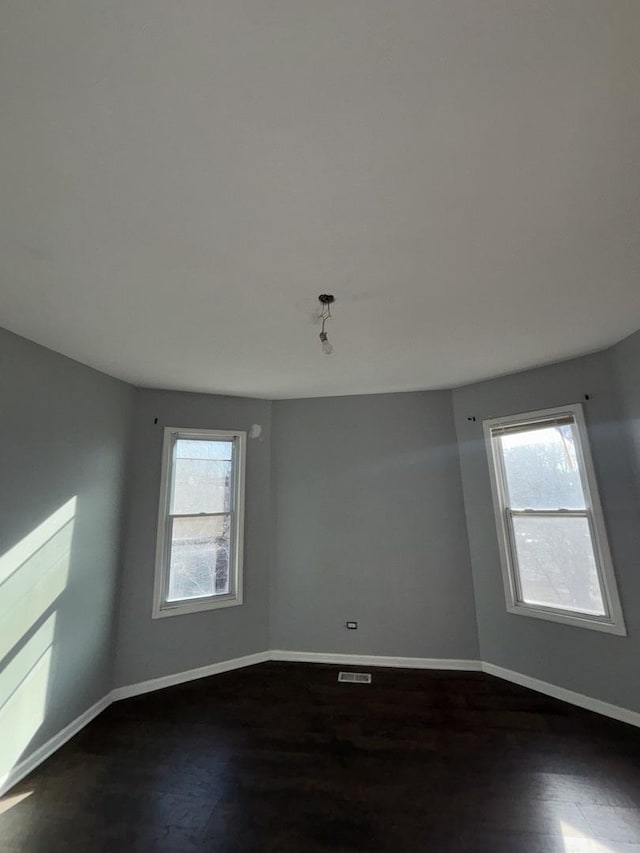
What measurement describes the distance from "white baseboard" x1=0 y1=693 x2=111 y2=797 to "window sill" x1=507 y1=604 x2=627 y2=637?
3531 millimetres

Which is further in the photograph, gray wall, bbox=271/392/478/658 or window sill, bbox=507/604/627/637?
gray wall, bbox=271/392/478/658

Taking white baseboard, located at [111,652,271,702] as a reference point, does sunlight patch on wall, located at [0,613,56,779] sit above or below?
above

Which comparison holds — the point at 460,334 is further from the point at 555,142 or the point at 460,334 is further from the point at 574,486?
the point at 574,486

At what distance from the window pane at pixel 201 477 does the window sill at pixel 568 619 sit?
288 centimetres

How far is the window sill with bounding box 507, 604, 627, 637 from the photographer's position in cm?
277

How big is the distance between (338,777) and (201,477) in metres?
2.58

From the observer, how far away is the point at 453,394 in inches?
155

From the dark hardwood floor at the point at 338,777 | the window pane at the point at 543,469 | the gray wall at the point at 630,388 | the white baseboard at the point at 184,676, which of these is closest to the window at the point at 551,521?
the window pane at the point at 543,469

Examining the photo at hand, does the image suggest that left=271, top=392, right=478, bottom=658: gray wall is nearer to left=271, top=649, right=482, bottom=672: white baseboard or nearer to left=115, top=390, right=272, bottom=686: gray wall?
left=271, top=649, right=482, bottom=672: white baseboard

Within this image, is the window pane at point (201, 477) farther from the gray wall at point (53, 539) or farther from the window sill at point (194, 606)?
the window sill at point (194, 606)

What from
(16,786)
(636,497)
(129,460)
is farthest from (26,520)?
(636,497)

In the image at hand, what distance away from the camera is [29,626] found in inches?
95.0

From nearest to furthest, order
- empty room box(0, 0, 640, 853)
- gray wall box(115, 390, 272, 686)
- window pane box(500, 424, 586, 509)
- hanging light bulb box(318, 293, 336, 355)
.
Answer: empty room box(0, 0, 640, 853)
hanging light bulb box(318, 293, 336, 355)
window pane box(500, 424, 586, 509)
gray wall box(115, 390, 272, 686)

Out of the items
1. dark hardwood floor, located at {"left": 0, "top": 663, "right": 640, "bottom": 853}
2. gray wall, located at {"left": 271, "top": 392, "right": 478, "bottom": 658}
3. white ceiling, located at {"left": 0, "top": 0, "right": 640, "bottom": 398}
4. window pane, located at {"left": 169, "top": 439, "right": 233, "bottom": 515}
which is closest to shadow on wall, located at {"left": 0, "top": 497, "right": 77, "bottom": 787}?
dark hardwood floor, located at {"left": 0, "top": 663, "right": 640, "bottom": 853}
